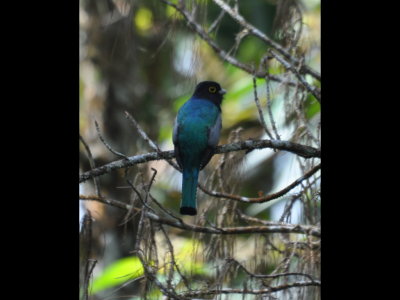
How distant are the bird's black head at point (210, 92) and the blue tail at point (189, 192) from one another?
134 cm

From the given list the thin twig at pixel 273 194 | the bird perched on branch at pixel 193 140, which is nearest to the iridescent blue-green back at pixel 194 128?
the bird perched on branch at pixel 193 140

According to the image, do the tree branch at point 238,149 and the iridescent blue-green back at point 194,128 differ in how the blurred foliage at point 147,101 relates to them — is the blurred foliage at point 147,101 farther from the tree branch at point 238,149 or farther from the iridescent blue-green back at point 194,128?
the tree branch at point 238,149

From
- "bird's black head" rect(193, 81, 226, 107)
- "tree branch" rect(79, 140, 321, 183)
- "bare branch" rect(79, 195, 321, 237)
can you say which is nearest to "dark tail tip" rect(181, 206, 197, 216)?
"tree branch" rect(79, 140, 321, 183)

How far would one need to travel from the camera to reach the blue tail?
13.0ft

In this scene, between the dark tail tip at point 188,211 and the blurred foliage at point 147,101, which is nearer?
the dark tail tip at point 188,211

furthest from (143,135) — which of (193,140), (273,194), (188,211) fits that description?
(273,194)

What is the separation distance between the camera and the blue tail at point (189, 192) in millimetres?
3959

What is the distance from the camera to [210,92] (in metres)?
5.60

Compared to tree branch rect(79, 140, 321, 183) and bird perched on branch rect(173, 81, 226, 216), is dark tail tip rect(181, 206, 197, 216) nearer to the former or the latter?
bird perched on branch rect(173, 81, 226, 216)
